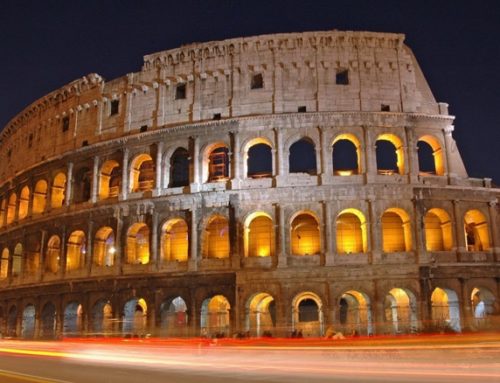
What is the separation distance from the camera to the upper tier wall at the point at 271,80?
2789cm

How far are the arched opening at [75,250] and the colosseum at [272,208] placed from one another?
4.8 inches

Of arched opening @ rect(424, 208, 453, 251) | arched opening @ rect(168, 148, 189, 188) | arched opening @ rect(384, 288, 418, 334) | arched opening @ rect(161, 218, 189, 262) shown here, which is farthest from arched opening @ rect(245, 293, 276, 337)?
arched opening @ rect(168, 148, 189, 188)

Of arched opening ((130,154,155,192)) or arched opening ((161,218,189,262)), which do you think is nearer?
arched opening ((161,218,189,262))

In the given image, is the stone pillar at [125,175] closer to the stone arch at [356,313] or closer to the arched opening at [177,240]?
the arched opening at [177,240]

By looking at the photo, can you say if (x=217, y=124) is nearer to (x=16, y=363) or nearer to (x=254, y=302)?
(x=254, y=302)

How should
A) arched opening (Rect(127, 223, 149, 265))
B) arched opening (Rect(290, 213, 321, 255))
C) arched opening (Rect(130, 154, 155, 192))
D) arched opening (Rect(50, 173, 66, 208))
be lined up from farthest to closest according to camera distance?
arched opening (Rect(50, 173, 66, 208)) → arched opening (Rect(130, 154, 155, 192)) → arched opening (Rect(127, 223, 149, 265)) → arched opening (Rect(290, 213, 321, 255))

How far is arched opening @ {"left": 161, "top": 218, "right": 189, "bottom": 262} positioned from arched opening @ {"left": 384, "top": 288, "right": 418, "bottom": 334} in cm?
1092

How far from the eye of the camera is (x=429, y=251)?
25.7 m

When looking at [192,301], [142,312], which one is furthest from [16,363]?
[142,312]

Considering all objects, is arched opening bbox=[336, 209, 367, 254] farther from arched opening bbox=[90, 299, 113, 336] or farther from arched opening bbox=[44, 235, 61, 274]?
arched opening bbox=[44, 235, 61, 274]

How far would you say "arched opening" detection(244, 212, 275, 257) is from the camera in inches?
1081

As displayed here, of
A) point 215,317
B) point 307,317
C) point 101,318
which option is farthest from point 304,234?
point 101,318

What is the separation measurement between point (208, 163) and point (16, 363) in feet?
53.7

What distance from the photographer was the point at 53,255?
33.6 meters
